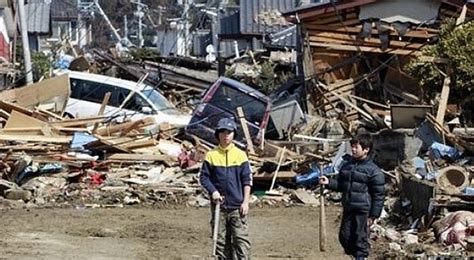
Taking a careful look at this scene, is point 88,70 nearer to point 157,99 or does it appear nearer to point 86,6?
point 157,99

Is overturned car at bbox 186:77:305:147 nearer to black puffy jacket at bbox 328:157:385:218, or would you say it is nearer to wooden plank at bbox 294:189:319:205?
wooden plank at bbox 294:189:319:205

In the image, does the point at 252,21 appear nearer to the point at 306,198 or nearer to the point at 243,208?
the point at 306,198

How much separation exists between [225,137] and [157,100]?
17099 mm

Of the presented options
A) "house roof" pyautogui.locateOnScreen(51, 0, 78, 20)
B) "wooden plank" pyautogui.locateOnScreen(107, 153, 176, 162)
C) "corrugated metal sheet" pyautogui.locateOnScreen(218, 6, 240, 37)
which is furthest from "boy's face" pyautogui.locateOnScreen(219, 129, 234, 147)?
"house roof" pyautogui.locateOnScreen(51, 0, 78, 20)

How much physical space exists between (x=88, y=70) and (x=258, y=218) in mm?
17499

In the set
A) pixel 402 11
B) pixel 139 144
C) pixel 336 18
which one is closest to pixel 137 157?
pixel 139 144

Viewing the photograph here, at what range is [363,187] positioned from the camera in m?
10.2

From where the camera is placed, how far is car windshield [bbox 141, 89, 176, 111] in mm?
26934

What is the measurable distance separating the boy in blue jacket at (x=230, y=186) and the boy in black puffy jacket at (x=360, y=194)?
0.79 m

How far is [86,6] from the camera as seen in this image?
70.5 meters

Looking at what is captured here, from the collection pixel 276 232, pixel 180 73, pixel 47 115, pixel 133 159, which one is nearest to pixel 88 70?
pixel 180 73

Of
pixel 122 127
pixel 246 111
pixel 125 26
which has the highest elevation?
pixel 246 111

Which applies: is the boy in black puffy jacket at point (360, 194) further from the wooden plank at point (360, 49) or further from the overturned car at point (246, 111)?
the wooden plank at point (360, 49)

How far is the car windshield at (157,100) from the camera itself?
26934 mm
